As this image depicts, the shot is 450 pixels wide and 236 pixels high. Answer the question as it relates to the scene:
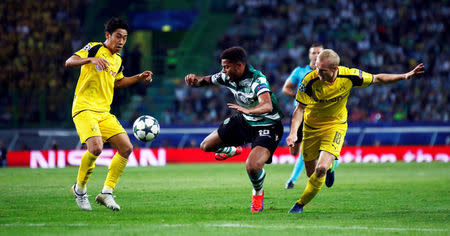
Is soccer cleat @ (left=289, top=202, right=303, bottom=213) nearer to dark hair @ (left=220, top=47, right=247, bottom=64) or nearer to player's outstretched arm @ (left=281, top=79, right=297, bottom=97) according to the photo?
dark hair @ (left=220, top=47, right=247, bottom=64)

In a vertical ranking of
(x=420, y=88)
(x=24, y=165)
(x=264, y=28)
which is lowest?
(x=24, y=165)

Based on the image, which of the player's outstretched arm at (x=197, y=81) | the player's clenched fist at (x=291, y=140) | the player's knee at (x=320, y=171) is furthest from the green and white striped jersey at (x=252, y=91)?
the player's knee at (x=320, y=171)

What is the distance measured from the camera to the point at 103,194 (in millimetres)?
9164

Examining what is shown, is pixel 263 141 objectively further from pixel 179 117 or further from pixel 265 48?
pixel 265 48

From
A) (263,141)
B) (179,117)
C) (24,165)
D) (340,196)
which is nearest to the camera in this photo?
(263,141)

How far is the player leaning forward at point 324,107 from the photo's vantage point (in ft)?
28.5

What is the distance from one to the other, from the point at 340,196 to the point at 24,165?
14.0 m

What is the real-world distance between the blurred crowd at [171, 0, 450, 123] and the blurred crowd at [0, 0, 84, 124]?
4869 mm

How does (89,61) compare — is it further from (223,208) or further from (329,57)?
(329,57)

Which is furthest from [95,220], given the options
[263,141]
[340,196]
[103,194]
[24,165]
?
[24,165]

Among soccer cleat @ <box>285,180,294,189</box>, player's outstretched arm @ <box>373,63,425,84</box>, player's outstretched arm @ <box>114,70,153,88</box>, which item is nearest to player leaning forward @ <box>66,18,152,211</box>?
player's outstretched arm @ <box>114,70,153,88</box>

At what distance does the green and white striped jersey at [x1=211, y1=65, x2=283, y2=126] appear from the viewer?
8.83m

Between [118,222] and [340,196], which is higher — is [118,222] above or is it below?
above

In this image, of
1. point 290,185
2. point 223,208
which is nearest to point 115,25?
point 223,208
